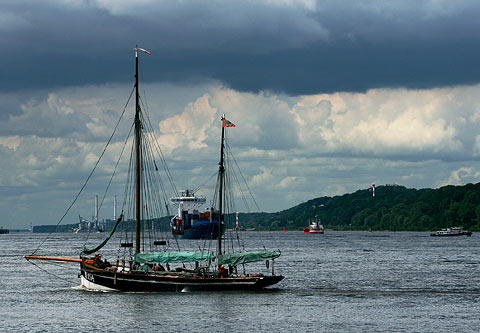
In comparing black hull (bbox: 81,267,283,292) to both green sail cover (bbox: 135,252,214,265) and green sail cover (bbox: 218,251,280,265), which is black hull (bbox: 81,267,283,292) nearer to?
green sail cover (bbox: 135,252,214,265)

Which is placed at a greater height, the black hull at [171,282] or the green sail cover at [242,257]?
the green sail cover at [242,257]

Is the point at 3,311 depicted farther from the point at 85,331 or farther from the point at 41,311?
the point at 85,331

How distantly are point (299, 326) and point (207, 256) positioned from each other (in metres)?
22.3

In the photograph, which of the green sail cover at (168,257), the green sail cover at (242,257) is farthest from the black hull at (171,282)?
the green sail cover at (242,257)

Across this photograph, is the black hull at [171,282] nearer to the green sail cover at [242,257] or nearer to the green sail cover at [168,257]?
the green sail cover at [168,257]

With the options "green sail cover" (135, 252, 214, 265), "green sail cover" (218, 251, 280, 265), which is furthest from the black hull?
"green sail cover" (218, 251, 280, 265)

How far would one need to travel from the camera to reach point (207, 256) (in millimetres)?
82688

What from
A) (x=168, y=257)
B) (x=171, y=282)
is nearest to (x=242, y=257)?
(x=168, y=257)

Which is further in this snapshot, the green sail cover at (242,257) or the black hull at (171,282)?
the green sail cover at (242,257)

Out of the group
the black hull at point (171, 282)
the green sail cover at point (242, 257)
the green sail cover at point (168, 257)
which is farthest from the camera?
the green sail cover at point (242, 257)

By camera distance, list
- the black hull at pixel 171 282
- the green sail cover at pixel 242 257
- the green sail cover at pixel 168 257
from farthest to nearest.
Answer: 1. the green sail cover at pixel 242 257
2. the green sail cover at pixel 168 257
3. the black hull at pixel 171 282

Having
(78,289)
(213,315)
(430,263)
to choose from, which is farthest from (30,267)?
(213,315)

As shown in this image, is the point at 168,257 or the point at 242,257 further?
the point at 242,257

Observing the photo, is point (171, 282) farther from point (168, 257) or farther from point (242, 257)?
point (242, 257)
